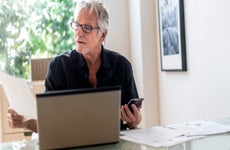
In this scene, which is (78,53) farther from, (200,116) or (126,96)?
(200,116)

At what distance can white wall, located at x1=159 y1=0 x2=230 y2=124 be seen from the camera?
1.95 meters

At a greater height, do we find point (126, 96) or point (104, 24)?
point (104, 24)

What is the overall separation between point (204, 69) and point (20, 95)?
1332 millimetres

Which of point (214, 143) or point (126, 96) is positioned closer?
point (214, 143)

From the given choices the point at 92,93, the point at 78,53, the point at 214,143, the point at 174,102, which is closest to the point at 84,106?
the point at 92,93

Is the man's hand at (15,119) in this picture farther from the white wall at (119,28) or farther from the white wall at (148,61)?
the white wall at (119,28)

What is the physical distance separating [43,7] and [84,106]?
7.88ft

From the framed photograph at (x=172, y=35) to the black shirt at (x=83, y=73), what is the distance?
2.38 ft

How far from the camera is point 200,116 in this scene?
223cm

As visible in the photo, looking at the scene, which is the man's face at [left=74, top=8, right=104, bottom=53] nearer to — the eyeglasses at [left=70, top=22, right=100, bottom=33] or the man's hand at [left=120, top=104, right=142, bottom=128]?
the eyeglasses at [left=70, top=22, right=100, bottom=33]

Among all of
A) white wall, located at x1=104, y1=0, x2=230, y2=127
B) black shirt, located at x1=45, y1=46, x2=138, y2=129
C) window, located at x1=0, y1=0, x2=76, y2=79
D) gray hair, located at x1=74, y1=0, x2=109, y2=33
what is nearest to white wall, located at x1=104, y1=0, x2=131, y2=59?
white wall, located at x1=104, y1=0, x2=230, y2=127

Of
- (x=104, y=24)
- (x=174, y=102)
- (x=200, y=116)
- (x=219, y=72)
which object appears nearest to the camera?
(x=104, y=24)

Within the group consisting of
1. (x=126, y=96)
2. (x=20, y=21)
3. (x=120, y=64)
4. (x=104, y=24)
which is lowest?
(x=126, y=96)

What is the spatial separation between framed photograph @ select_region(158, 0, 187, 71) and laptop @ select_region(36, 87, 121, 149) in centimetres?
140
